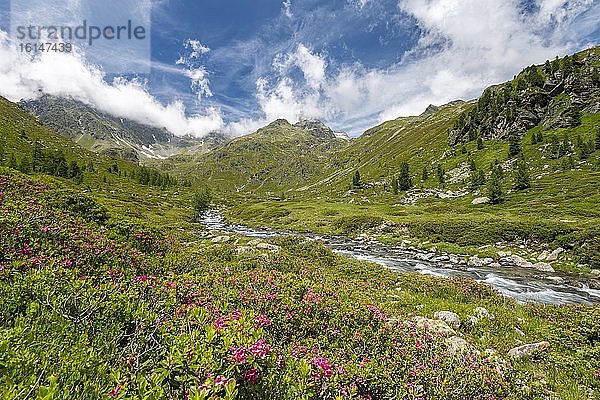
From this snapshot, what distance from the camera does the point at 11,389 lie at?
293 centimetres

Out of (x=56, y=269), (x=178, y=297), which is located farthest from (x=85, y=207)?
(x=178, y=297)

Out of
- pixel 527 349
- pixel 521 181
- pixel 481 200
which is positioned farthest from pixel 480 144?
pixel 527 349

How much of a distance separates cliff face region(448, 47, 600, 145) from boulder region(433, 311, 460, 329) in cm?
10680

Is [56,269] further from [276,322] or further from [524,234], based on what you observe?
[524,234]

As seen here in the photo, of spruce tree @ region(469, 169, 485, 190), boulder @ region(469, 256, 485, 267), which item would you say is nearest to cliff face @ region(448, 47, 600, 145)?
spruce tree @ region(469, 169, 485, 190)

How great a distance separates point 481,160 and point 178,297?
107 meters

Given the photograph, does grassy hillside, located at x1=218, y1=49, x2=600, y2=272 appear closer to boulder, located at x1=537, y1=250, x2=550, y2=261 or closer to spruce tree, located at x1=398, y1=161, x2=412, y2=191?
boulder, located at x1=537, y1=250, x2=550, y2=261

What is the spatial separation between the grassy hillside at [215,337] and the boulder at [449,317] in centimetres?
29

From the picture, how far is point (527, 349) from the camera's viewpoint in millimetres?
10773

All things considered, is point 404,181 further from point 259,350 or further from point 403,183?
point 259,350

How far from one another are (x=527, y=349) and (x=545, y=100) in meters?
127

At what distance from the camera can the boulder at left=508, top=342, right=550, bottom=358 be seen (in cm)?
1051

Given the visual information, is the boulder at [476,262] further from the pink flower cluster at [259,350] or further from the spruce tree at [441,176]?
the spruce tree at [441,176]

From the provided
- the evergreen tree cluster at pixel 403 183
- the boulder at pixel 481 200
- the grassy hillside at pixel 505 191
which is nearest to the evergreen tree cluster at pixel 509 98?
the grassy hillside at pixel 505 191
